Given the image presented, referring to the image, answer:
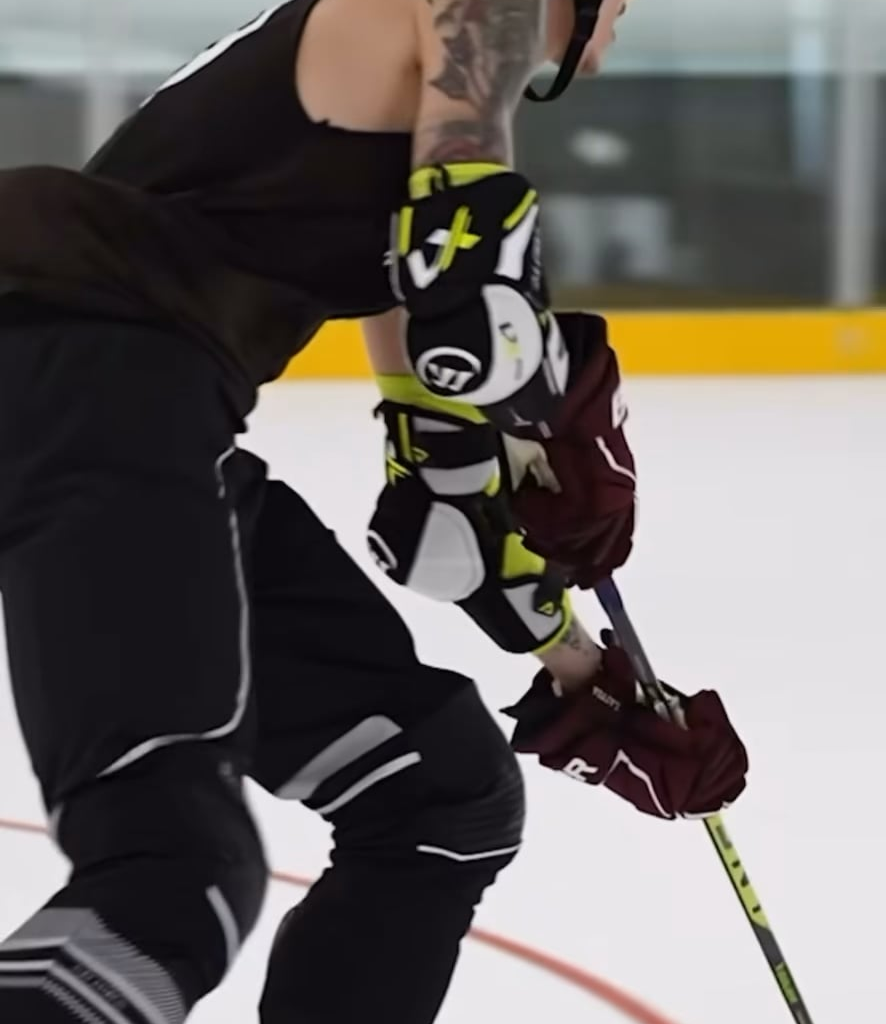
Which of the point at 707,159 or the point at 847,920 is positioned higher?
the point at 847,920

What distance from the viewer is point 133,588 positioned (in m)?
0.98

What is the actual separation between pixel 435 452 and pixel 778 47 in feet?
20.4

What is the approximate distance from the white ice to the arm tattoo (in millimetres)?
803

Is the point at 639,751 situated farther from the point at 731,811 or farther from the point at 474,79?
the point at 731,811

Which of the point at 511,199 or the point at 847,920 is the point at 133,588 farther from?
the point at 847,920

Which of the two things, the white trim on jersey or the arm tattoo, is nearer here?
the arm tattoo

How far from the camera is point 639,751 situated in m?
1.35

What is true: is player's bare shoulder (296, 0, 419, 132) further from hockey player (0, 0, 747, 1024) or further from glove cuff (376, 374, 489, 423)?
glove cuff (376, 374, 489, 423)

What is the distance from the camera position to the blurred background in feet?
23.1

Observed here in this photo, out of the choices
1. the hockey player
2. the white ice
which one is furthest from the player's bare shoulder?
the white ice

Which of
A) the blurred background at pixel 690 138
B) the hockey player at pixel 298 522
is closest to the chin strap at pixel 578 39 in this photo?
the hockey player at pixel 298 522

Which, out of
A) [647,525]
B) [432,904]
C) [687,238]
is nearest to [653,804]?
[432,904]

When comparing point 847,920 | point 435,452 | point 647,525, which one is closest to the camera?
point 435,452

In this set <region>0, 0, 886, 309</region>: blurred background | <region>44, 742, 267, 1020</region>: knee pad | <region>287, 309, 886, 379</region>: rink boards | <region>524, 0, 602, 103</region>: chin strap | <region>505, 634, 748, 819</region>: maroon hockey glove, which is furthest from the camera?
A: <region>0, 0, 886, 309</region>: blurred background
